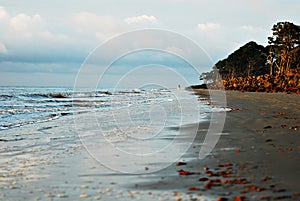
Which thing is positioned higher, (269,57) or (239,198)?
(269,57)

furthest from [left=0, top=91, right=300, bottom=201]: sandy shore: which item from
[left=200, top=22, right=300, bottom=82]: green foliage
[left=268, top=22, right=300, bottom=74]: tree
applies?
[left=268, top=22, right=300, bottom=74]: tree

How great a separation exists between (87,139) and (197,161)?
11.9 feet

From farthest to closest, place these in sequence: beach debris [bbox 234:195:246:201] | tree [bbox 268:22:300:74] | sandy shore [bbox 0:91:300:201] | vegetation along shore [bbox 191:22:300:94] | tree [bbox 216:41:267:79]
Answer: tree [bbox 216:41:267:79]
tree [bbox 268:22:300:74]
vegetation along shore [bbox 191:22:300:94]
sandy shore [bbox 0:91:300:201]
beach debris [bbox 234:195:246:201]

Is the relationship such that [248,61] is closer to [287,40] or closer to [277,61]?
[277,61]

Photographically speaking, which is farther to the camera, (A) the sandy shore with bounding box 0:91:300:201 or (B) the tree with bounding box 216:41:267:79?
(B) the tree with bounding box 216:41:267:79

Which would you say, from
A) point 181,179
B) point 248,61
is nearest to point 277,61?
point 248,61

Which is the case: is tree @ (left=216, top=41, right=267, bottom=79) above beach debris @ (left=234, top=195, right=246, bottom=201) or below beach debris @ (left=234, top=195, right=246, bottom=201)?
above

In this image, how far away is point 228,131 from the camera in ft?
30.3

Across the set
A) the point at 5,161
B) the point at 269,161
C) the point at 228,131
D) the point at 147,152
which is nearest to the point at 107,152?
the point at 147,152

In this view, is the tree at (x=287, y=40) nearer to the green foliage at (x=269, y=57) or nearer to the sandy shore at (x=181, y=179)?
the green foliage at (x=269, y=57)

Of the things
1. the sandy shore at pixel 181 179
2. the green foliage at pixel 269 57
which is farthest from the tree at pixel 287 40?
the sandy shore at pixel 181 179

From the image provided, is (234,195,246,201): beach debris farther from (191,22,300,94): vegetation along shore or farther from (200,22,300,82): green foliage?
(200,22,300,82): green foliage

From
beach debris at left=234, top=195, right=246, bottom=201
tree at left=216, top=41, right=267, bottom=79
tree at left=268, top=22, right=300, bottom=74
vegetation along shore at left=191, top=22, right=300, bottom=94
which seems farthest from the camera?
tree at left=216, top=41, right=267, bottom=79

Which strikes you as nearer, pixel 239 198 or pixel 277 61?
pixel 239 198
